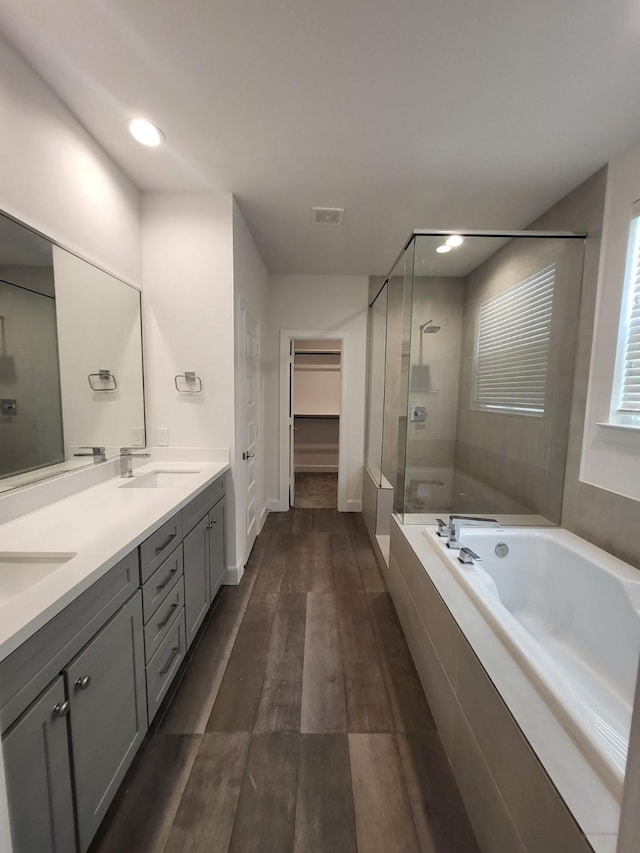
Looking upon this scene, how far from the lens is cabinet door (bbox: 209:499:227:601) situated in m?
2.08

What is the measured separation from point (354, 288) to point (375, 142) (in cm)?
200

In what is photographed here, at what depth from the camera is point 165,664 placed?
1.46m

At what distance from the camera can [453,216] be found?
245cm

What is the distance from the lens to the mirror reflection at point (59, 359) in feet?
4.39

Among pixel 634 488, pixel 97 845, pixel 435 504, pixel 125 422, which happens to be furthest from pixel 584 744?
pixel 125 422

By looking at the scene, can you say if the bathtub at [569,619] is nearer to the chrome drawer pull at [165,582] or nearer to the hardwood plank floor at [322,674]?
the hardwood plank floor at [322,674]

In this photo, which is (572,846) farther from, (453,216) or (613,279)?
(453,216)

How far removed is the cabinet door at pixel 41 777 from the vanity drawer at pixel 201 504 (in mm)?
869

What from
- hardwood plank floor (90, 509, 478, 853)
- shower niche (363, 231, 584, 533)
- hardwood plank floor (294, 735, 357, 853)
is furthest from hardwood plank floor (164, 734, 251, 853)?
shower niche (363, 231, 584, 533)

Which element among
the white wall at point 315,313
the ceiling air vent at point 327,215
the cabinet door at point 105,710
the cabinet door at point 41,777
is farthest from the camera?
the white wall at point 315,313

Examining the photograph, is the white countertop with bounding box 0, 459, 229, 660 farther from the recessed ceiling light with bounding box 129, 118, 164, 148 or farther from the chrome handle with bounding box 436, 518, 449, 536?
the recessed ceiling light with bounding box 129, 118, 164, 148

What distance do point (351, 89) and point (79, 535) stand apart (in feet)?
6.89

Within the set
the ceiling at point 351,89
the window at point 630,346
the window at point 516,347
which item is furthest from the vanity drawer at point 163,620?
the window at point 516,347

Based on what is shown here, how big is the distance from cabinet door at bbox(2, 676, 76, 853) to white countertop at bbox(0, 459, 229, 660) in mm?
202
